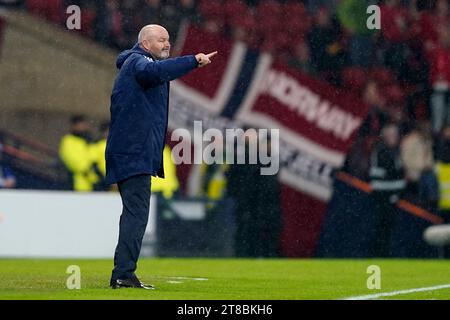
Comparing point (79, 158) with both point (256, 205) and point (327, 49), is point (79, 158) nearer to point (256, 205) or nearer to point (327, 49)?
point (256, 205)

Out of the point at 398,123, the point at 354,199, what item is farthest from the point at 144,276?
the point at 398,123

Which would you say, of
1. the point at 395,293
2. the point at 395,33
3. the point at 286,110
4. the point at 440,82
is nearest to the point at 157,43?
the point at 395,293

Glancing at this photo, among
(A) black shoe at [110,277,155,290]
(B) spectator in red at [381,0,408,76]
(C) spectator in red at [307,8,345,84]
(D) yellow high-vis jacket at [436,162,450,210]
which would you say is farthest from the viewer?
(B) spectator in red at [381,0,408,76]

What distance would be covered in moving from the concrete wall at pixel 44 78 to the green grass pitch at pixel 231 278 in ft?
10.5

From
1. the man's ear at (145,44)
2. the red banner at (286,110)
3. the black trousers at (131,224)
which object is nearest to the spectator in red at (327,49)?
the red banner at (286,110)

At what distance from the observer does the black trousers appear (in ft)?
29.8

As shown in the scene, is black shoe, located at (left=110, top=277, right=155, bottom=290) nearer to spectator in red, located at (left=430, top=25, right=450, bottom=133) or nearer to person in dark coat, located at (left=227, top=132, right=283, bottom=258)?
person in dark coat, located at (left=227, top=132, right=283, bottom=258)

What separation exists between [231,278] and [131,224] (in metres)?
2.47

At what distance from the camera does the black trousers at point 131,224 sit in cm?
909

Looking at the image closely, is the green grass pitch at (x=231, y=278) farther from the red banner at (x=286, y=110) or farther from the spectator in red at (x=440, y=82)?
the spectator in red at (x=440, y=82)

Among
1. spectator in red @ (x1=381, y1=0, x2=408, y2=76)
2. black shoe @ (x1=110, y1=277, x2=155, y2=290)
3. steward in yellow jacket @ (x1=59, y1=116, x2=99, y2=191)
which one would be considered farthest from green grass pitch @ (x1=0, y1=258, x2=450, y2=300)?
spectator in red @ (x1=381, y1=0, x2=408, y2=76)

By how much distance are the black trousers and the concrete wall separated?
859 centimetres
